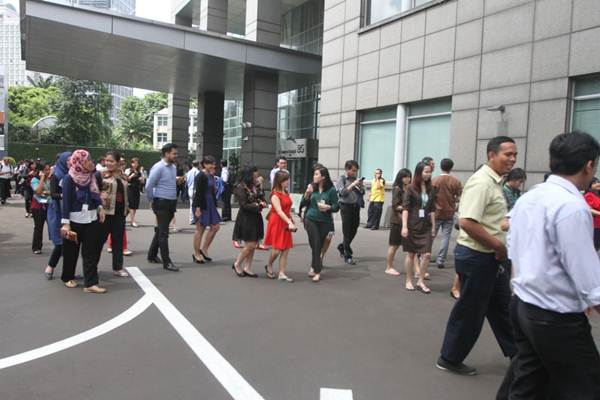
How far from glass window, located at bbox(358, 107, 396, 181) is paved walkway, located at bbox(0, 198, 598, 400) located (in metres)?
7.90

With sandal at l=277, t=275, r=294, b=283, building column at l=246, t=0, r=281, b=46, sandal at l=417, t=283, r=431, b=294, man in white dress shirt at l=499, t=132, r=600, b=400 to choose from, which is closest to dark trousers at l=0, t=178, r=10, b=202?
building column at l=246, t=0, r=281, b=46

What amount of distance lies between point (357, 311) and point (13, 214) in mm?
13778

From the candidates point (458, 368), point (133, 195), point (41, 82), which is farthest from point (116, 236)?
point (41, 82)

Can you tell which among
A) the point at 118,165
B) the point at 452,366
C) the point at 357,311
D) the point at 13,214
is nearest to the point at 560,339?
the point at 452,366

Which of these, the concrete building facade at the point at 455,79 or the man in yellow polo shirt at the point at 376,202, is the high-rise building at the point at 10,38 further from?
the man in yellow polo shirt at the point at 376,202

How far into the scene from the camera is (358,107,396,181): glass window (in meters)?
15.3

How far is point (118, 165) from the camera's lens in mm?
7645

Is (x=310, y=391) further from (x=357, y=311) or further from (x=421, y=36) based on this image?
(x=421, y=36)

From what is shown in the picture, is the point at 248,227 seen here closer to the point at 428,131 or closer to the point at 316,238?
the point at 316,238

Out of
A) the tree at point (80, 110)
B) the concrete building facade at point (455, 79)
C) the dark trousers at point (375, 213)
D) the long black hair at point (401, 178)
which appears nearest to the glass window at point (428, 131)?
the concrete building facade at point (455, 79)

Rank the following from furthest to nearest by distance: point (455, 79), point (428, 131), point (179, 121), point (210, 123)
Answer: point (179, 121)
point (210, 123)
point (428, 131)
point (455, 79)

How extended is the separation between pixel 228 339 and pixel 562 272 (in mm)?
3175

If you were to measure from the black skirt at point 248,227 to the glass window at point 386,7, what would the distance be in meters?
9.67

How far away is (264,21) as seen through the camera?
21.8m
